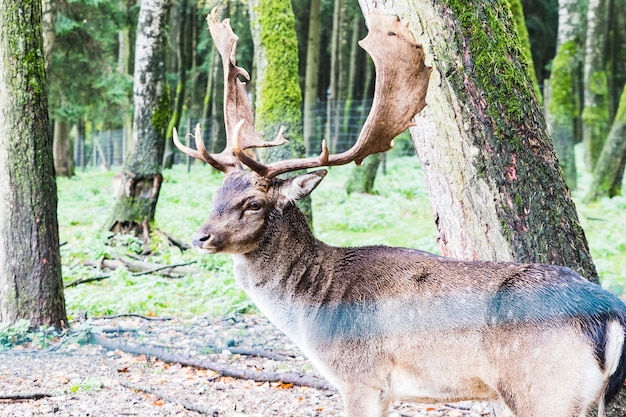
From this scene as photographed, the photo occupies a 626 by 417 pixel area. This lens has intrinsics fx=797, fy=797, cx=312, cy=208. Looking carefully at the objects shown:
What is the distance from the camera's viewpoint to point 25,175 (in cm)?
741

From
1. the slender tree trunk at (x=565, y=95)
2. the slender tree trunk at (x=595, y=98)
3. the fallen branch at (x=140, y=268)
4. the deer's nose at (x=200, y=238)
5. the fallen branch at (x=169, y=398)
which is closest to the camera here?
the deer's nose at (x=200, y=238)

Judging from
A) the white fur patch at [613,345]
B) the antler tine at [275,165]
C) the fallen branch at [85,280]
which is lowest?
the fallen branch at [85,280]

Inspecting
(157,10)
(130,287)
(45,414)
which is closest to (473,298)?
(45,414)

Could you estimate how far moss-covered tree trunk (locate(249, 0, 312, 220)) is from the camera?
1060 cm

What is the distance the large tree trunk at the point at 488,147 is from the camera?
494 cm

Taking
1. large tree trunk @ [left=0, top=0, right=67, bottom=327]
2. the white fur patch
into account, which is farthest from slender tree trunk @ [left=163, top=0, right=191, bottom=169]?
the white fur patch

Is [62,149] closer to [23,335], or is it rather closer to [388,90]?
[23,335]

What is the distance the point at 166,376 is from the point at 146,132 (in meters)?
6.80

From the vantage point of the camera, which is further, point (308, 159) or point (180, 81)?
point (180, 81)

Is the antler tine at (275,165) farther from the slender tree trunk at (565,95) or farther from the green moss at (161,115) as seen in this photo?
the slender tree trunk at (565,95)

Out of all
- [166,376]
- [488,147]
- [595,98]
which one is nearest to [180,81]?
[595,98]

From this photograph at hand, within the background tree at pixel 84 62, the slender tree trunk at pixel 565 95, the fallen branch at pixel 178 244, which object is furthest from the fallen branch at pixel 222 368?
the background tree at pixel 84 62

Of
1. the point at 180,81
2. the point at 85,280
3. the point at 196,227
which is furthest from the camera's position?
the point at 180,81

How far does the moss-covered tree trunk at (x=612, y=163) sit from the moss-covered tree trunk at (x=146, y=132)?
9.10m
